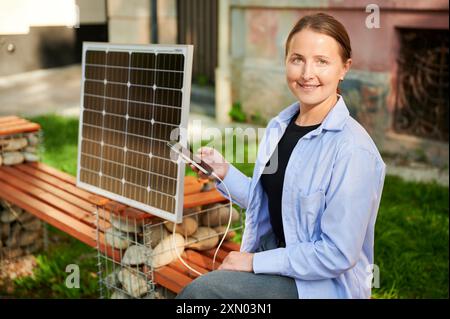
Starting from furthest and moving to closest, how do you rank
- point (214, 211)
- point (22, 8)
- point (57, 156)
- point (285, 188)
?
point (57, 156) < point (22, 8) < point (214, 211) < point (285, 188)

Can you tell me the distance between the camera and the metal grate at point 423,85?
21.0 ft


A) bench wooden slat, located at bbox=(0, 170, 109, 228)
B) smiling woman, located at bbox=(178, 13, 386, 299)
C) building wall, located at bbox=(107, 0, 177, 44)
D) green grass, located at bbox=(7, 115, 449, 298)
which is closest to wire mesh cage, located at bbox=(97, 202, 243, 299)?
bench wooden slat, located at bbox=(0, 170, 109, 228)

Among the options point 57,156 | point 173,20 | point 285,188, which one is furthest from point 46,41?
point 285,188

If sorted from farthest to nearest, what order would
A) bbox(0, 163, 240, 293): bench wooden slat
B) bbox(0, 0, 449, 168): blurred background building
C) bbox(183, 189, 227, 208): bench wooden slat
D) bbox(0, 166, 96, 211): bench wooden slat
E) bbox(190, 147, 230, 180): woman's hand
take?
bbox(0, 0, 449, 168): blurred background building < bbox(0, 166, 96, 211): bench wooden slat < bbox(183, 189, 227, 208): bench wooden slat < bbox(0, 163, 240, 293): bench wooden slat < bbox(190, 147, 230, 180): woman's hand

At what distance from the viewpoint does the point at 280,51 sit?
762 centimetres

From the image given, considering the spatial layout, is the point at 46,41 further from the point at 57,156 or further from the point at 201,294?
the point at 201,294

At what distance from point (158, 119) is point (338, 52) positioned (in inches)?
39.4

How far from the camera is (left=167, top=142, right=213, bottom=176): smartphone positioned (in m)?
2.73

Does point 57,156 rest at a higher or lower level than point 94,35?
lower

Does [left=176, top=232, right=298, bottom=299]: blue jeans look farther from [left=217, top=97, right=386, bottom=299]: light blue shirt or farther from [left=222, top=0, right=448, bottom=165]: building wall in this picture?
[left=222, top=0, right=448, bottom=165]: building wall

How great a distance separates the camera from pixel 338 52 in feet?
7.60

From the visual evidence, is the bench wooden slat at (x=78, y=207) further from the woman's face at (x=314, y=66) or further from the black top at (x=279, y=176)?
the woman's face at (x=314, y=66)

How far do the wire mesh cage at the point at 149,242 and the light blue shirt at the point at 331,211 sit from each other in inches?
32.7

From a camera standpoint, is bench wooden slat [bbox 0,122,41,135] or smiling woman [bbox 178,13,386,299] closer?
smiling woman [bbox 178,13,386,299]
